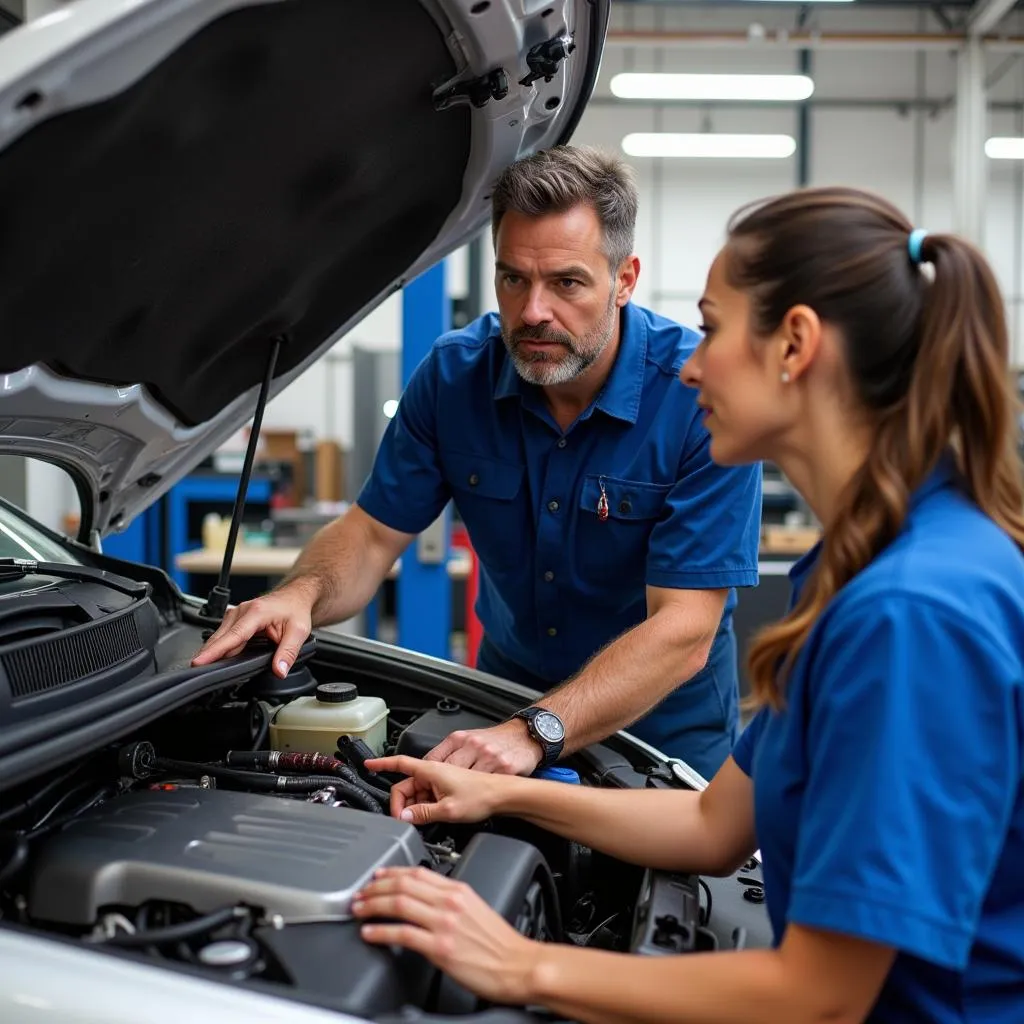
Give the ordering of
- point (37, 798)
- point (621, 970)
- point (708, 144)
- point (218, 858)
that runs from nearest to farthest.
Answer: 1. point (621, 970)
2. point (218, 858)
3. point (37, 798)
4. point (708, 144)

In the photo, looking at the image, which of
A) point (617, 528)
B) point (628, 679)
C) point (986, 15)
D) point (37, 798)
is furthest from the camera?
point (986, 15)

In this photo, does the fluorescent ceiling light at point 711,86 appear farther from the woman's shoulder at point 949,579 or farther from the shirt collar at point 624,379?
the woman's shoulder at point 949,579

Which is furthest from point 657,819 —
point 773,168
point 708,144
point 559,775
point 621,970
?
point 773,168

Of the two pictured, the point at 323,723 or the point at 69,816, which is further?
the point at 323,723

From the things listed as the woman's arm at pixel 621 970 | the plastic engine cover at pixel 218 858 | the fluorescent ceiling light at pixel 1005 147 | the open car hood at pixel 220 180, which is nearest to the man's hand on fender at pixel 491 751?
the plastic engine cover at pixel 218 858

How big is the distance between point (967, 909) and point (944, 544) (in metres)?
0.30

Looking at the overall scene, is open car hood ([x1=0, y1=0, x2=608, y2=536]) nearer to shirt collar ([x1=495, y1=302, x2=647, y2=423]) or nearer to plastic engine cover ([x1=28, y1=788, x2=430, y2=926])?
shirt collar ([x1=495, y1=302, x2=647, y2=423])

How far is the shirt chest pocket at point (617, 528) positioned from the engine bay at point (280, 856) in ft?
1.23

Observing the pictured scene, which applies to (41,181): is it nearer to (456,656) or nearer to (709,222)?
(456,656)

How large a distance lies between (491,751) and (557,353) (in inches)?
27.7

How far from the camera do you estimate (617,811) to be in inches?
51.1

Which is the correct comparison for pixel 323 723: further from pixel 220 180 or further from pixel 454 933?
pixel 220 180

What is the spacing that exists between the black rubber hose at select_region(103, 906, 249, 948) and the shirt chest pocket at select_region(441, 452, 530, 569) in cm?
113

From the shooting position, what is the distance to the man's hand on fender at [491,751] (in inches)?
56.8
